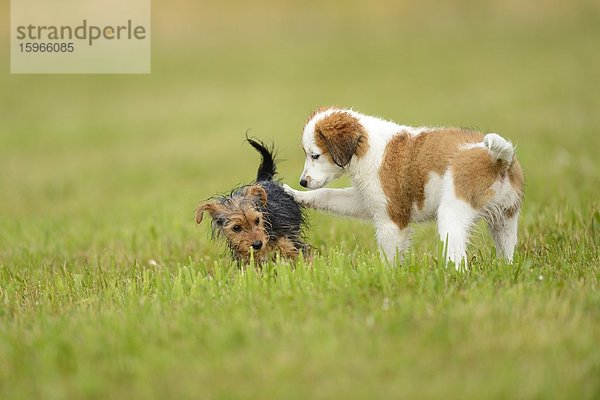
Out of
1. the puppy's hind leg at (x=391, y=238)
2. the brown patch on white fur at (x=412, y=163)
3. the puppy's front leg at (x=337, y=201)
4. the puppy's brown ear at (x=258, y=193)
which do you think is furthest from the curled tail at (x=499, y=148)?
the puppy's brown ear at (x=258, y=193)

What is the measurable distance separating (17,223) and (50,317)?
18.9ft

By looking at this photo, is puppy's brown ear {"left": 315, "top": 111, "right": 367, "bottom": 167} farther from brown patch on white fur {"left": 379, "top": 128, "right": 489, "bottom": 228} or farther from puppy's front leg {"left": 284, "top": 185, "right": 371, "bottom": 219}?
puppy's front leg {"left": 284, "top": 185, "right": 371, "bottom": 219}

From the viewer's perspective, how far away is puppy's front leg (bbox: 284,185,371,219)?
25.3ft

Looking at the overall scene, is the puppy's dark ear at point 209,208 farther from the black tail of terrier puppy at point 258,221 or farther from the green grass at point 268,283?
the green grass at point 268,283

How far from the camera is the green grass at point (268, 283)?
457 cm

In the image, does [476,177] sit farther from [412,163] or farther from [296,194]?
[296,194]

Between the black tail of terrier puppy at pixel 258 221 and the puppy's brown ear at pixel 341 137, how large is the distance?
84 centimetres

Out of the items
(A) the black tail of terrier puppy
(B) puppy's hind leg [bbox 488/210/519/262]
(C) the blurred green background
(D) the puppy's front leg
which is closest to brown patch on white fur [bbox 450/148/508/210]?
(B) puppy's hind leg [bbox 488/210/519/262]

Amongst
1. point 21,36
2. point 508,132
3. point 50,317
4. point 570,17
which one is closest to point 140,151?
point 508,132

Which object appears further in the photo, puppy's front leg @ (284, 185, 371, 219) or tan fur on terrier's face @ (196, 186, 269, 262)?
puppy's front leg @ (284, 185, 371, 219)

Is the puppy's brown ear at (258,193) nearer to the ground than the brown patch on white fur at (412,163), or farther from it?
nearer to the ground

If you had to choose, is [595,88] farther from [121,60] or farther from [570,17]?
[121,60]

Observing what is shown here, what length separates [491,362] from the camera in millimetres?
4602

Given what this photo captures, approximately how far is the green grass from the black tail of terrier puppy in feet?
1.32
